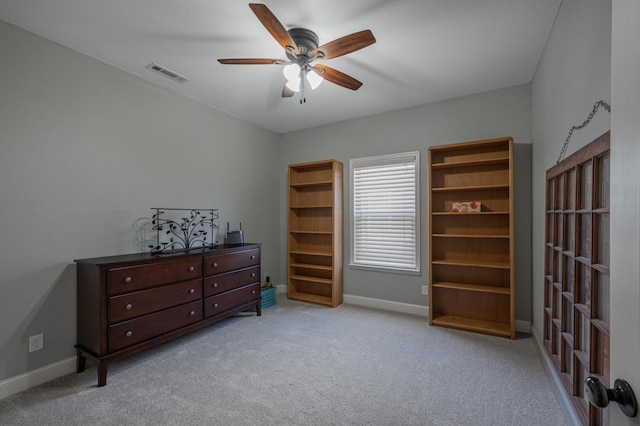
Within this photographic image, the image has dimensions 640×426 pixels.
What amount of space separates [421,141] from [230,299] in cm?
307

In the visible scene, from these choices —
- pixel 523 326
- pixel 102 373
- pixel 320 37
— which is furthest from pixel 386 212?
pixel 102 373

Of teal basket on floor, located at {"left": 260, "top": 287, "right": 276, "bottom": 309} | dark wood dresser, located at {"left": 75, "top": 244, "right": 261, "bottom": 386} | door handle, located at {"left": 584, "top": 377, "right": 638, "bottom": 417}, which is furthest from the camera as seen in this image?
teal basket on floor, located at {"left": 260, "top": 287, "right": 276, "bottom": 309}

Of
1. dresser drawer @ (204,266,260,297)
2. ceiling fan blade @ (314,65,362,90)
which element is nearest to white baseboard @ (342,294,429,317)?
dresser drawer @ (204,266,260,297)

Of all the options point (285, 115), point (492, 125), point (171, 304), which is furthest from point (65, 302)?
point (492, 125)

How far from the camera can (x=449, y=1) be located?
207cm

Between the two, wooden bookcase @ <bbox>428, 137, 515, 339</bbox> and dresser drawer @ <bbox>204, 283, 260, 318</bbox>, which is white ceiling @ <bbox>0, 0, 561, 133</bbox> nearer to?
wooden bookcase @ <bbox>428, 137, 515, 339</bbox>

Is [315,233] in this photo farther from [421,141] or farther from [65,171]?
[65,171]

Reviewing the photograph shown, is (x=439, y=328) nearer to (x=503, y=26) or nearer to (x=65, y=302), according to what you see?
(x=503, y=26)

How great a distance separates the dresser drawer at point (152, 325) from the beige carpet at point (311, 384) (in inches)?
10.1

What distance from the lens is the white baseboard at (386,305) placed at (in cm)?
384

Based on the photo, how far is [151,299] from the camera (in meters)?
2.66

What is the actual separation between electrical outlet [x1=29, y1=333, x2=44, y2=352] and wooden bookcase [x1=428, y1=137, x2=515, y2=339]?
145 inches

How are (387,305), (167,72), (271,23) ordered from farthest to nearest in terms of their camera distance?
(387,305)
(167,72)
(271,23)

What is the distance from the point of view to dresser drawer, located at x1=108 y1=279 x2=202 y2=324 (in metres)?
2.42
